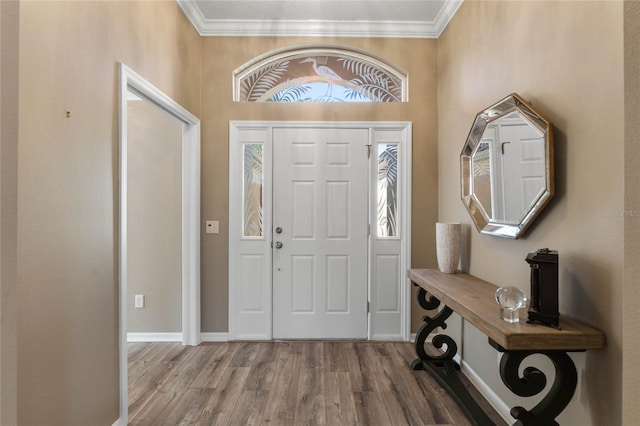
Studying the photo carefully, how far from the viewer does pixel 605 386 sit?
50.4 inches

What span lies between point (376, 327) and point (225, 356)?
146cm

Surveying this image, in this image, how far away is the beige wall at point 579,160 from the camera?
4.09 feet

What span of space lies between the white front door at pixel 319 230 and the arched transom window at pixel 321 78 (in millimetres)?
394

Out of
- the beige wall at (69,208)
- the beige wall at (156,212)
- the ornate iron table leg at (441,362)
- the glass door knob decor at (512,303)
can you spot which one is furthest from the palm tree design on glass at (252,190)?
the glass door knob decor at (512,303)

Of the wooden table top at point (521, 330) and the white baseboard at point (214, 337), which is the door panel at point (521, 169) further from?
the white baseboard at point (214, 337)

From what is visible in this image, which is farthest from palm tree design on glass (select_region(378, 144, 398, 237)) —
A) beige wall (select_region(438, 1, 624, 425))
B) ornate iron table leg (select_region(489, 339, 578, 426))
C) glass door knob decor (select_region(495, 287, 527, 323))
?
ornate iron table leg (select_region(489, 339, 578, 426))

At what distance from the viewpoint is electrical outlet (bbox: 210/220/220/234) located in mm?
3158

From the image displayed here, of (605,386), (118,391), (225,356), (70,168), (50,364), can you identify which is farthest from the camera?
(225,356)

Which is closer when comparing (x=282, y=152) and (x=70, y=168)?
(x=70, y=168)

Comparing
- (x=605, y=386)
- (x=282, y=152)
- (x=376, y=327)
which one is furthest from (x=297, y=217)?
(x=605, y=386)

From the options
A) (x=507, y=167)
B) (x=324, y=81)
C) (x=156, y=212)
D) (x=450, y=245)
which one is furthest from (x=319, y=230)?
(x=507, y=167)

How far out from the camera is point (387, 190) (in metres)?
3.21

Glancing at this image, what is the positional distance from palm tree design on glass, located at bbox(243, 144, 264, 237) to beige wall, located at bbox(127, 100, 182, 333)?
26.3 inches

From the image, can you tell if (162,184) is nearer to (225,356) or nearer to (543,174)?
(225,356)
